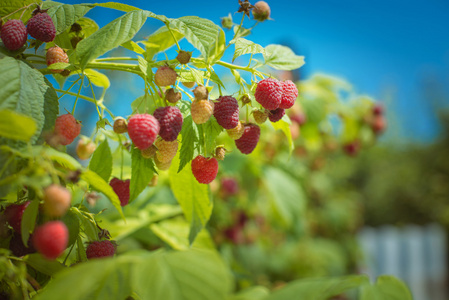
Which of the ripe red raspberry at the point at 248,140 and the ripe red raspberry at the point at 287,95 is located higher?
the ripe red raspberry at the point at 287,95

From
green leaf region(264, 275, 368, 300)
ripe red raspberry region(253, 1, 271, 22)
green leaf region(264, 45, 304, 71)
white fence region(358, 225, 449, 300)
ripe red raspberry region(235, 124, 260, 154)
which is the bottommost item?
white fence region(358, 225, 449, 300)

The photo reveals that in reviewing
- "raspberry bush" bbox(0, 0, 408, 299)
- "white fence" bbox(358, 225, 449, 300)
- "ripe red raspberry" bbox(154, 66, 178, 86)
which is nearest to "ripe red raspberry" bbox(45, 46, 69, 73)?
"raspberry bush" bbox(0, 0, 408, 299)

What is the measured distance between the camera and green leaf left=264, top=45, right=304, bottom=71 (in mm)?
580

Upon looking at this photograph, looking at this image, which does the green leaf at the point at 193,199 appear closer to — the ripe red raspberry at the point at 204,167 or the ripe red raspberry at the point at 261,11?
the ripe red raspberry at the point at 204,167

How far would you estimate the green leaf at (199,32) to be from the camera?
478 millimetres

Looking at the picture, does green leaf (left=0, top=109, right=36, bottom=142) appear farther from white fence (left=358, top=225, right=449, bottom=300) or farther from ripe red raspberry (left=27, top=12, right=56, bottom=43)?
white fence (left=358, top=225, right=449, bottom=300)

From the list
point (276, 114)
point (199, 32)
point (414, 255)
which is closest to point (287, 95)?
A: point (276, 114)

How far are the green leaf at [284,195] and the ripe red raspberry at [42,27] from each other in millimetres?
1196

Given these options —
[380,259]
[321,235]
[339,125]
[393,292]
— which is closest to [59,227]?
[393,292]

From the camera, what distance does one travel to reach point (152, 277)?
0.33m

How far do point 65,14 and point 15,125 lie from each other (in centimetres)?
21

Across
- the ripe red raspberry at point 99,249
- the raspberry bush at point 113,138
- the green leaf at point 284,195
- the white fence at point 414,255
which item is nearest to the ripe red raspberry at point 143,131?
the raspberry bush at point 113,138

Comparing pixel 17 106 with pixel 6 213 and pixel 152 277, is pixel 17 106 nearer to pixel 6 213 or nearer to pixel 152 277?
pixel 6 213

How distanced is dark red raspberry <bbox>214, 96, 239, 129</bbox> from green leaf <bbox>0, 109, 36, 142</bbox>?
0.23 m
